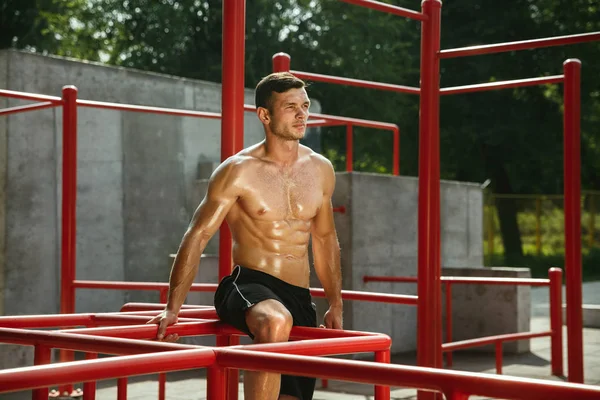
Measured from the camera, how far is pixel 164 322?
3.32m

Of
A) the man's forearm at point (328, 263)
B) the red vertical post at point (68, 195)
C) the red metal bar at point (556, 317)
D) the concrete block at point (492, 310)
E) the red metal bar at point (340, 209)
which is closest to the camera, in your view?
the man's forearm at point (328, 263)

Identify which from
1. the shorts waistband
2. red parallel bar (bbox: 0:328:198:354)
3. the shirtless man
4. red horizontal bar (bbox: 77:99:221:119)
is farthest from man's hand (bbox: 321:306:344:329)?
red horizontal bar (bbox: 77:99:221:119)

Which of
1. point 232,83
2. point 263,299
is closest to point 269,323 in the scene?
point 263,299

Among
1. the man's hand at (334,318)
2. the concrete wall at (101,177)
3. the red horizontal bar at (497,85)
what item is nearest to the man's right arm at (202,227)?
the man's hand at (334,318)

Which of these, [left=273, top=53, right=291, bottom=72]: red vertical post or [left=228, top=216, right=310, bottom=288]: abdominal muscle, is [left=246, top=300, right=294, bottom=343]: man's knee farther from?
[left=273, top=53, right=291, bottom=72]: red vertical post

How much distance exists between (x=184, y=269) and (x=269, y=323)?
0.42 meters

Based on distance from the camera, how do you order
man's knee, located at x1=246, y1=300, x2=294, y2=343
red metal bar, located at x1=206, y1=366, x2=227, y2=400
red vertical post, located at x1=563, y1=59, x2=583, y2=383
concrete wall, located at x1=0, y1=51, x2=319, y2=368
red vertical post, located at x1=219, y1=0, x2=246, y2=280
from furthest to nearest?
concrete wall, located at x1=0, y1=51, x2=319, y2=368 → red vertical post, located at x1=563, y1=59, x2=583, y2=383 → red vertical post, located at x1=219, y1=0, x2=246, y2=280 → man's knee, located at x1=246, y1=300, x2=294, y2=343 → red metal bar, located at x1=206, y1=366, x2=227, y2=400

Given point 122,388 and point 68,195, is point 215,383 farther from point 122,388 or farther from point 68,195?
point 68,195

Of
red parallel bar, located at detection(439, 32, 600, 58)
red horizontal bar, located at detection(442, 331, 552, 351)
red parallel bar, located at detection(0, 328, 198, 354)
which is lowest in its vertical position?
red horizontal bar, located at detection(442, 331, 552, 351)

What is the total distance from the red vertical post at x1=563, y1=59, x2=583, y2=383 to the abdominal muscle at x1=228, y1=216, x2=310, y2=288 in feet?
9.76

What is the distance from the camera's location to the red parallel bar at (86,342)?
2.42m

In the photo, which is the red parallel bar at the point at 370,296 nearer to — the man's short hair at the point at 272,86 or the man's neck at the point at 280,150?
the man's neck at the point at 280,150

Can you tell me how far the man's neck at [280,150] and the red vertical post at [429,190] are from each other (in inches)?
56.1

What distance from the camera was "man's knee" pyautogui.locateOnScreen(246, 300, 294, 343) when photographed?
325 centimetres
